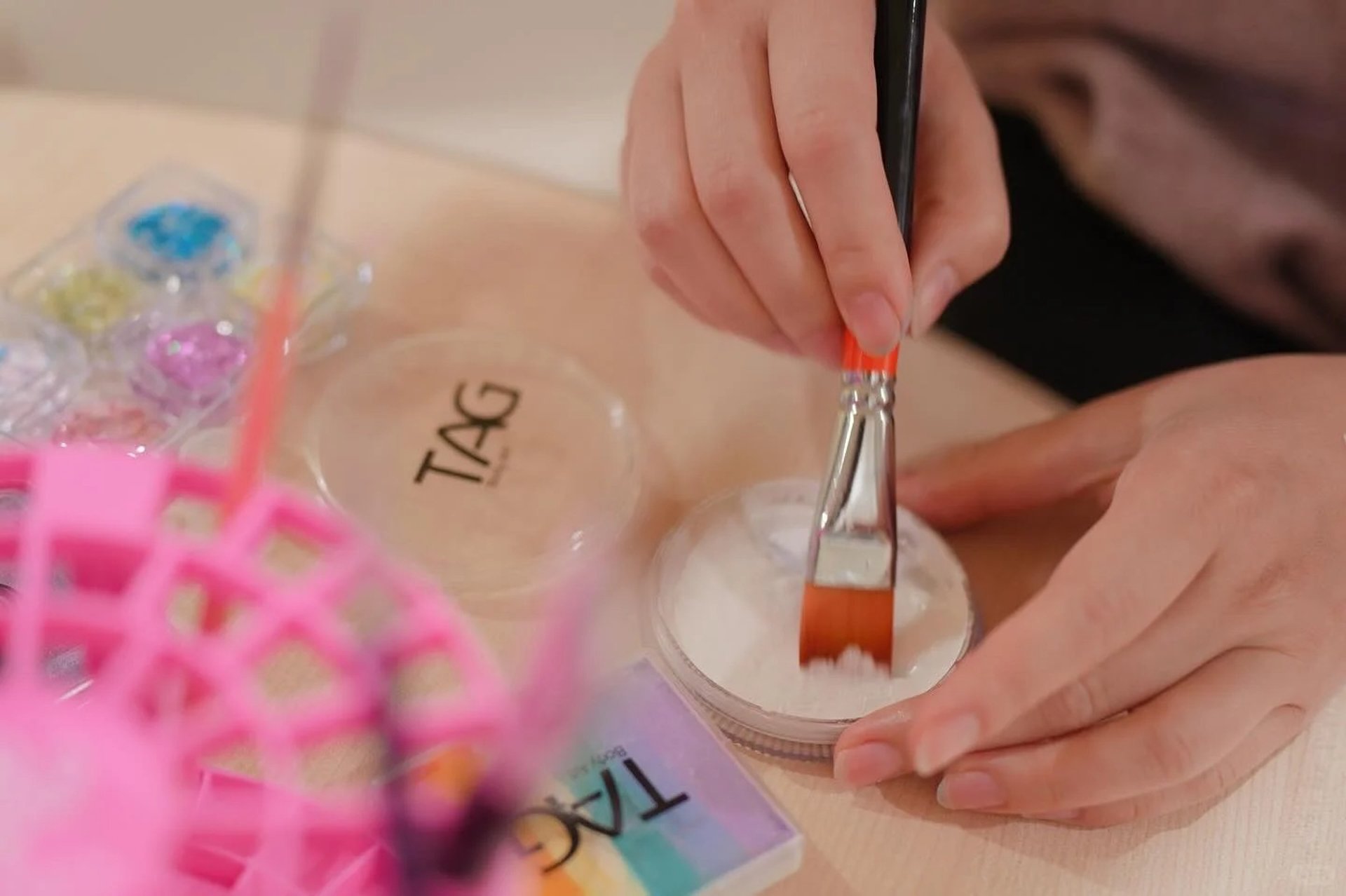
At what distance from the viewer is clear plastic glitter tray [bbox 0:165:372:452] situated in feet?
1.56

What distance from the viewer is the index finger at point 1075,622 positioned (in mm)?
356

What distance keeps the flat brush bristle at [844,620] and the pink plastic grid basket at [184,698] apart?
0.18 metres

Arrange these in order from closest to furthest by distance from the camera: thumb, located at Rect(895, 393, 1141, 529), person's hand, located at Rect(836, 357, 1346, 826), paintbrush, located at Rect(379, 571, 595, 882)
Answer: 1. paintbrush, located at Rect(379, 571, 595, 882)
2. person's hand, located at Rect(836, 357, 1346, 826)
3. thumb, located at Rect(895, 393, 1141, 529)

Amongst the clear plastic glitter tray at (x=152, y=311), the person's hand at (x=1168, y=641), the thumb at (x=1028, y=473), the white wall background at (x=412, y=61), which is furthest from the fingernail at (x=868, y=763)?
the white wall background at (x=412, y=61)

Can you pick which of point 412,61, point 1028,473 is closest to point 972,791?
point 1028,473

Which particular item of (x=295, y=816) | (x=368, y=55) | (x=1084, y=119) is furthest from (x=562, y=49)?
(x=295, y=816)

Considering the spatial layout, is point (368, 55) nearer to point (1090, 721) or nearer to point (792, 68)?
point (792, 68)

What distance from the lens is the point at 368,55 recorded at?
37.7 inches

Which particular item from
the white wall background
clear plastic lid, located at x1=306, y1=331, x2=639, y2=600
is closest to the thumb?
clear plastic lid, located at x1=306, y1=331, x2=639, y2=600

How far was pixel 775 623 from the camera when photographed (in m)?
0.43

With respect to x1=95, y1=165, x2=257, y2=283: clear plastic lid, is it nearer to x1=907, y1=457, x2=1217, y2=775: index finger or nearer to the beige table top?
the beige table top

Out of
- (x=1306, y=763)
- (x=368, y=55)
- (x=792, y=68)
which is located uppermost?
(x=792, y=68)

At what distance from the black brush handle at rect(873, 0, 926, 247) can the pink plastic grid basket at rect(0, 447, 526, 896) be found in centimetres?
25

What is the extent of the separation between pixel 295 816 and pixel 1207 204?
21.6 inches
